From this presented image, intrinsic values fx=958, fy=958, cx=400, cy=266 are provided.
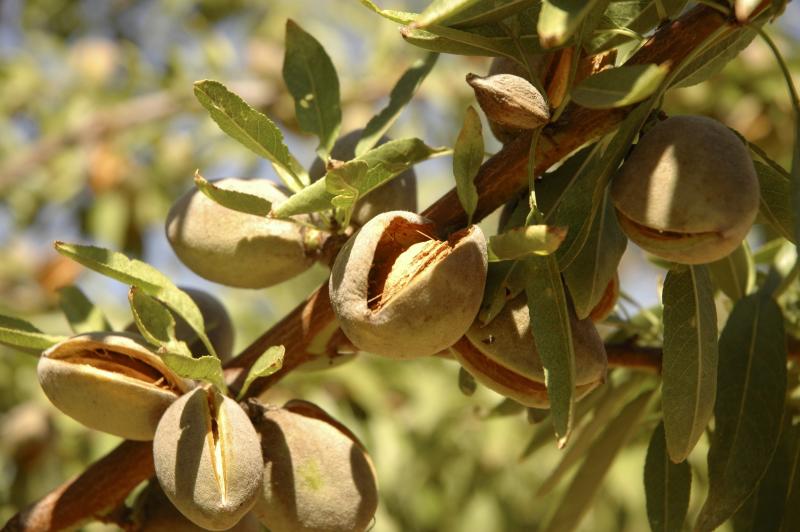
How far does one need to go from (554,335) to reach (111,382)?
1.61 ft

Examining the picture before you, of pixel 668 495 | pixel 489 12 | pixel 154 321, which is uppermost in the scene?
pixel 489 12

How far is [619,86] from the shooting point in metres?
0.90

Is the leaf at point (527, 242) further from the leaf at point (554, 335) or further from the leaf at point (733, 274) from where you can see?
the leaf at point (733, 274)

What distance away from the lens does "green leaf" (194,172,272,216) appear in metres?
1.04

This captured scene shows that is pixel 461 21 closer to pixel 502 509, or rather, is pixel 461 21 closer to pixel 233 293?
pixel 502 509

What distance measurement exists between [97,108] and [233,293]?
0.85 m

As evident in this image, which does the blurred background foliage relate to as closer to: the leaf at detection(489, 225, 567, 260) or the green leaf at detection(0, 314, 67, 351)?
→ the green leaf at detection(0, 314, 67, 351)

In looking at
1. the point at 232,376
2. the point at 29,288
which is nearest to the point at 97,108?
the point at 29,288

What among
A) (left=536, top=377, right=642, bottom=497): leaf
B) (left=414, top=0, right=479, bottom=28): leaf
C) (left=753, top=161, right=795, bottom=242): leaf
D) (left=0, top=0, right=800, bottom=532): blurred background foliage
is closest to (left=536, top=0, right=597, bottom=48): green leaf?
(left=414, top=0, right=479, bottom=28): leaf

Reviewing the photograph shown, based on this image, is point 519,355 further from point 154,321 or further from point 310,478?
point 154,321

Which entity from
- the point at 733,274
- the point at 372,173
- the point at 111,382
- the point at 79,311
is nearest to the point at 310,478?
the point at 111,382

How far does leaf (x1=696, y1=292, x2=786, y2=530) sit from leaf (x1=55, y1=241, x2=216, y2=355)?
2.01 ft

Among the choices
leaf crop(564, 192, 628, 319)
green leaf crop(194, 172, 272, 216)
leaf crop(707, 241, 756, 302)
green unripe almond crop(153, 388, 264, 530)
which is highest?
green leaf crop(194, 172, 272, 216)

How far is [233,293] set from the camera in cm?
328
